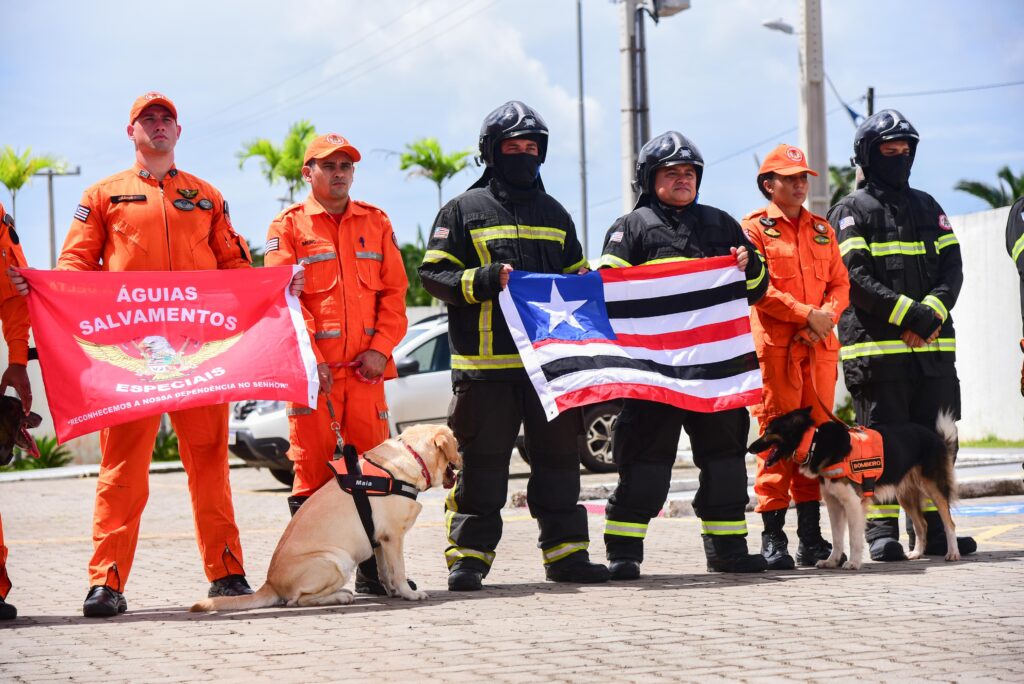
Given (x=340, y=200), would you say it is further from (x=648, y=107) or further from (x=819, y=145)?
(x=819, y=145)

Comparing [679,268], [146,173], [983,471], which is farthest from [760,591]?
[983,471]

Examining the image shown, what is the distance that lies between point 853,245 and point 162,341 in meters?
4.74

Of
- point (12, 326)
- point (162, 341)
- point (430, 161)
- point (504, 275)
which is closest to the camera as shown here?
point (12, 326)

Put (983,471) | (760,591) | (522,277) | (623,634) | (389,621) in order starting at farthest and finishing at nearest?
(983,471)
(522,277)
(760,591)
(389,621)
(623,634)

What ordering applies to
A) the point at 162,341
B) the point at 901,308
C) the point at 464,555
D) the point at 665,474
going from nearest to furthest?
the point at 162,341 < the point at 464,555 < the point at 665,474 < the point at 901,308

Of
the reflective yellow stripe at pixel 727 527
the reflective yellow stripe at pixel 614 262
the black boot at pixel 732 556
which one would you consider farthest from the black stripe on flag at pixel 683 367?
the black boot at pixel 732 556

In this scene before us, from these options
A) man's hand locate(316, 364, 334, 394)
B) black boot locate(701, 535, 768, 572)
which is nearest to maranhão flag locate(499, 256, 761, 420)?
black boot locate(701, 535, 768, 572)

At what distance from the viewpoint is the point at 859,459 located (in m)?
8.17

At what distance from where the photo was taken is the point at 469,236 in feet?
25.6

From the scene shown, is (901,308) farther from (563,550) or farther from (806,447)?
(563,550)

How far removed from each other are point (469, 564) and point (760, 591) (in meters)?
1.74

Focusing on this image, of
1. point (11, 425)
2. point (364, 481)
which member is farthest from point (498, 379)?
point (11, 425)

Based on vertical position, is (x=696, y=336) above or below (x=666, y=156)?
below

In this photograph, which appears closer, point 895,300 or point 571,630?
point 571,630
